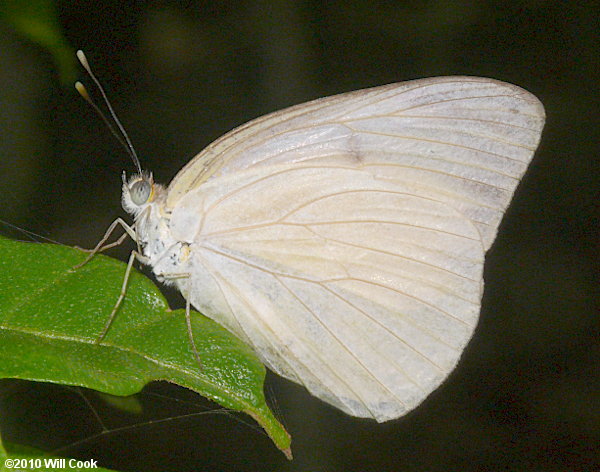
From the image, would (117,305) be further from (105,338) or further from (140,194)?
(140,194)

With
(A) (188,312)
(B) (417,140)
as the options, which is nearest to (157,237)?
(A) (188,312)

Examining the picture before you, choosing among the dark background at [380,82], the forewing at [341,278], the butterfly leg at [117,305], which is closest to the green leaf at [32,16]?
the forewing at [341,278]

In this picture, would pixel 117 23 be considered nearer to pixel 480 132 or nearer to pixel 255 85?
pixel 255 85

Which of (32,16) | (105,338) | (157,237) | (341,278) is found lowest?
(341,278)

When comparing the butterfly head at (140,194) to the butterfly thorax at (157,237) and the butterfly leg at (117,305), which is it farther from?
the butterfly leg at (117,305)

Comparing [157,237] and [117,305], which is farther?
[157,237]

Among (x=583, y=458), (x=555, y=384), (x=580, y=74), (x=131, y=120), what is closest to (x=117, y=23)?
(x=131, y=120)
